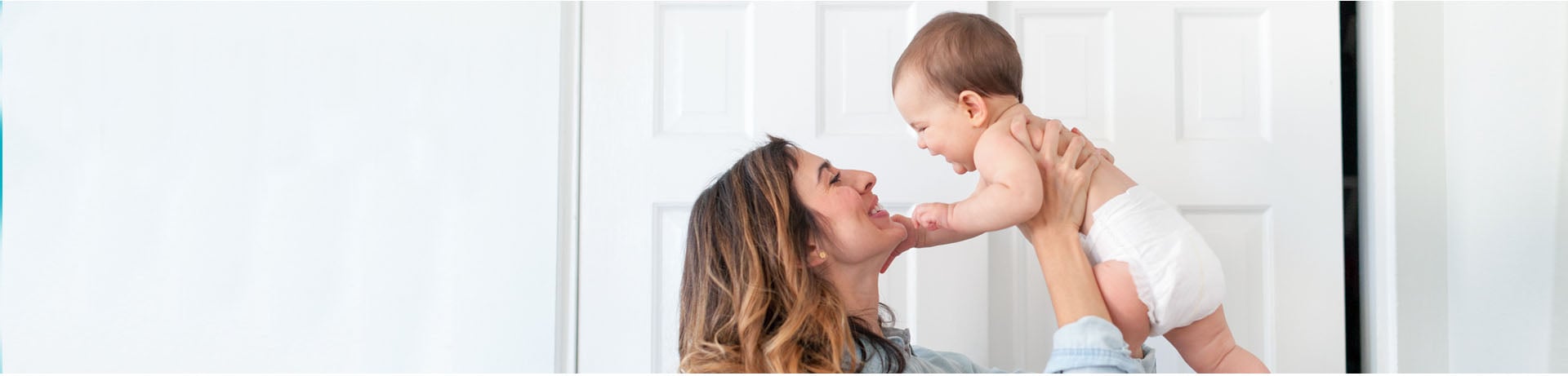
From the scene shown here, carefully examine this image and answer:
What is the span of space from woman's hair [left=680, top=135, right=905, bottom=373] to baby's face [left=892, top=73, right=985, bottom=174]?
20 centimetres

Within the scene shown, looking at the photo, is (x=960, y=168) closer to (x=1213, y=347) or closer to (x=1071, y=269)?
(x=1071, y=269)

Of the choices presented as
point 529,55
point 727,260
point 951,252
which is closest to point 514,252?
point 529,55

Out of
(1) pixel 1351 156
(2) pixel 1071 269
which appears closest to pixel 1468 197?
(1) pixel 1351 156

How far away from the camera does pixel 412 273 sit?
1830mm

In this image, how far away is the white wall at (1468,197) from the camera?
1.77 metres

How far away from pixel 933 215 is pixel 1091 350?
282 millimetres

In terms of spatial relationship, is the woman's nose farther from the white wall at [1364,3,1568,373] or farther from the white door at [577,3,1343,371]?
the white wall at [1364,3,1568,373]

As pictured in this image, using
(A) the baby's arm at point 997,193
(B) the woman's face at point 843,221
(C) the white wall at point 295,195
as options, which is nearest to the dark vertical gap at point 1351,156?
(A) the baby's arm at point 997,193

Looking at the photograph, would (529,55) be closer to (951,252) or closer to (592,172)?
(592,172)

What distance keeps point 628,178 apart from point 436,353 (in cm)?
52

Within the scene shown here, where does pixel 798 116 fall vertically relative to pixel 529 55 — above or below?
below

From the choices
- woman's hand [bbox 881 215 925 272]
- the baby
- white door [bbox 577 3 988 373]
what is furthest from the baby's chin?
white door [bbox 577 3 988 373]

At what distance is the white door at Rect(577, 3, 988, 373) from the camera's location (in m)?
1.80

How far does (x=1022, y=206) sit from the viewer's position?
1.22m
